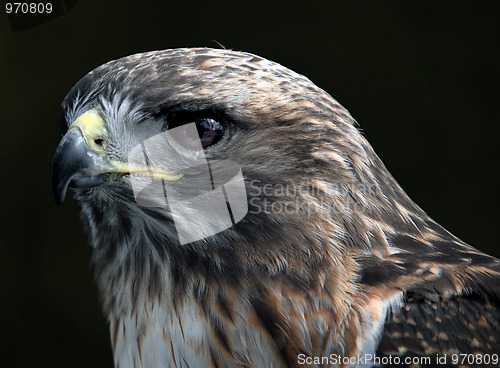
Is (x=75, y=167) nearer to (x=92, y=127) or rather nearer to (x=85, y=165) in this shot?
(x=85, y=165)

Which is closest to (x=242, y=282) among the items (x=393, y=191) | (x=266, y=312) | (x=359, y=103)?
(x=266, y=312)

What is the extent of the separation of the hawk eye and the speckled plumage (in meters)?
0.03

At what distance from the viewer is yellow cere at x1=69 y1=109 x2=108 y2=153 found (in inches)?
61.9

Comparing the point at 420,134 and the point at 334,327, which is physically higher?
the point at 334,327

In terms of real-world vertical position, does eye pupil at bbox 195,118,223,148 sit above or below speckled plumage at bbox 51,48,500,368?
above

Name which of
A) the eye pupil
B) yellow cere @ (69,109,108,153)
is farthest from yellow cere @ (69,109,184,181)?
the eye pupil

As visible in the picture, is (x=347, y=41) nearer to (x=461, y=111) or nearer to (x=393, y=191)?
(x=461, y=111)

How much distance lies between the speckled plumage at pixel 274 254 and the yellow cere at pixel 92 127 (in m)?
0.02

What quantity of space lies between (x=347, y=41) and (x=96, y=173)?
8.27 ft

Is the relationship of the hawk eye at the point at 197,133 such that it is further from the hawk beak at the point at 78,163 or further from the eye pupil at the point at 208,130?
the hawk beak at the point at 78,163

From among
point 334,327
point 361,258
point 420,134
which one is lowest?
point 420,134

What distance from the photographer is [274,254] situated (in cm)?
161

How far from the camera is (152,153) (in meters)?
1.58

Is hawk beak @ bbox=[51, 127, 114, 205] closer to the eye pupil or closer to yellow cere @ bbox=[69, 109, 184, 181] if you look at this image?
yellow cere @ bbox=[69, 109, 184, 181]
